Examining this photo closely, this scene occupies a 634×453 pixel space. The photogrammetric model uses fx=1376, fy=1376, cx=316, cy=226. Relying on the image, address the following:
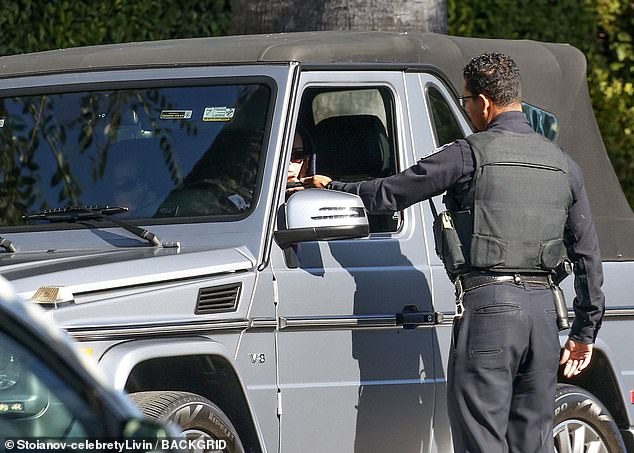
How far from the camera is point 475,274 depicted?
16.1ft

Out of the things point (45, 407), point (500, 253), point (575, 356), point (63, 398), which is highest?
point (63, 398)

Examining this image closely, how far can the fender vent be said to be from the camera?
4.48m

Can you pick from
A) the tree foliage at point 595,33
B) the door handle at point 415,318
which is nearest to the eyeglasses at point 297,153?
the door handle at point 415,318

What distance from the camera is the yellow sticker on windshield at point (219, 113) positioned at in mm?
4969

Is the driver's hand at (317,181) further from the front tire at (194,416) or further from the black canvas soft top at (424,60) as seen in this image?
the front tire at (194,416)

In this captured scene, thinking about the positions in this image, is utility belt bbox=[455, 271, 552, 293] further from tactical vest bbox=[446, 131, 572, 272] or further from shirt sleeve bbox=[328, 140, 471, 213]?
shirt sleeve bbox=[328, 140, 471, 213]

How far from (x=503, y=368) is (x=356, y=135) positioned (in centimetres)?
111

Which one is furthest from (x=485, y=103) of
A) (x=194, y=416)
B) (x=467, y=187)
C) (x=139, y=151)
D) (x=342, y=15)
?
(x=342, y=15)

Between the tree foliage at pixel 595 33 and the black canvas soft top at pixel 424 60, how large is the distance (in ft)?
15.7

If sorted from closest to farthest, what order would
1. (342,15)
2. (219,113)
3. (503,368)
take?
(503,368)
(219,113)
(342,15)

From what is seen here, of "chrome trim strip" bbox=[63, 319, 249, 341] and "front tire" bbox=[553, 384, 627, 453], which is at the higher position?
"chrome trim strip" bbox=[63, 319, 249, 341]

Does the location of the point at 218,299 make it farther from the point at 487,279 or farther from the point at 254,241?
the point at 487,279

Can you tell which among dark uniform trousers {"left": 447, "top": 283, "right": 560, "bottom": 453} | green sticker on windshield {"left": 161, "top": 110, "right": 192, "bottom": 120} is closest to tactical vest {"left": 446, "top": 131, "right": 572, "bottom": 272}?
dark uniform trousers {"left": 447, "top": 283, "right": 560, "bottom": 453}

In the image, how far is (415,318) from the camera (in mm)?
5020
